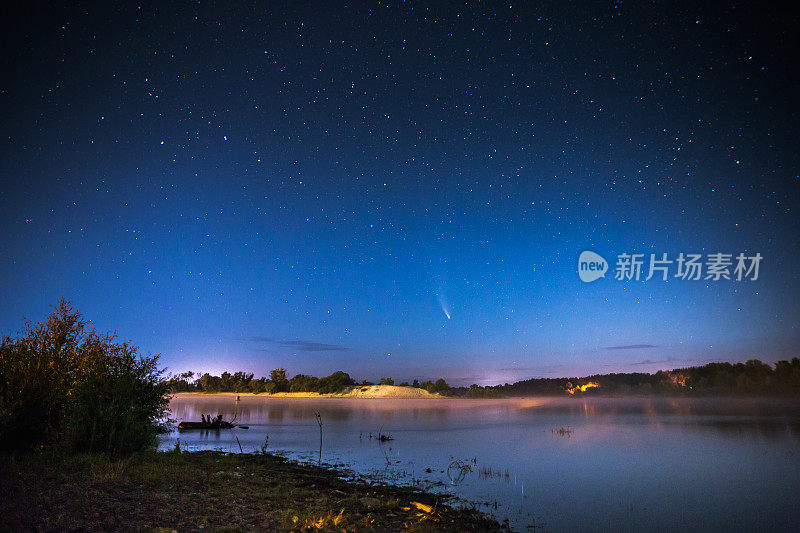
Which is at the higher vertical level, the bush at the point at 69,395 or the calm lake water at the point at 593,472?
the bush at the point at 69,395

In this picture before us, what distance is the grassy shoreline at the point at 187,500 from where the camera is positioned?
11.1 m

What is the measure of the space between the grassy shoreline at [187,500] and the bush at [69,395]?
139 cm

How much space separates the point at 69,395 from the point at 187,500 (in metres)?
9.82

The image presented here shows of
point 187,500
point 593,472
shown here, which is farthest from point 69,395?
point 593,472

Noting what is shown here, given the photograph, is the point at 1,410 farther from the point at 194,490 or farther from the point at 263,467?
the point at 263,467

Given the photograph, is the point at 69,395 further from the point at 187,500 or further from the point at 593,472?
the point at 593,472

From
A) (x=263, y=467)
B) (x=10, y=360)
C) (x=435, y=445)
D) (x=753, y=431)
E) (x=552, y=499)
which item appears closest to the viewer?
(x=10, y=360)

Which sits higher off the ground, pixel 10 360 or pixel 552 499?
pixel 10 360

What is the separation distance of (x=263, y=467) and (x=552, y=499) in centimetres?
1401

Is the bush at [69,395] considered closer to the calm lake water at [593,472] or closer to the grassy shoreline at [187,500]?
the grassy shoreline at [187,500]

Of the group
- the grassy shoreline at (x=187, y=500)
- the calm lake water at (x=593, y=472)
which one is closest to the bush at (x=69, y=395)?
the grassy shoreline at (x=187, y=500)

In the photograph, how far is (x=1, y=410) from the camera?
16875 millimetres

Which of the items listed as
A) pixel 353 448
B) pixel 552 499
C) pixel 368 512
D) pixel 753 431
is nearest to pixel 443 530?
pixel 368 512

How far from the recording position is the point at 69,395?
19.7 meters
